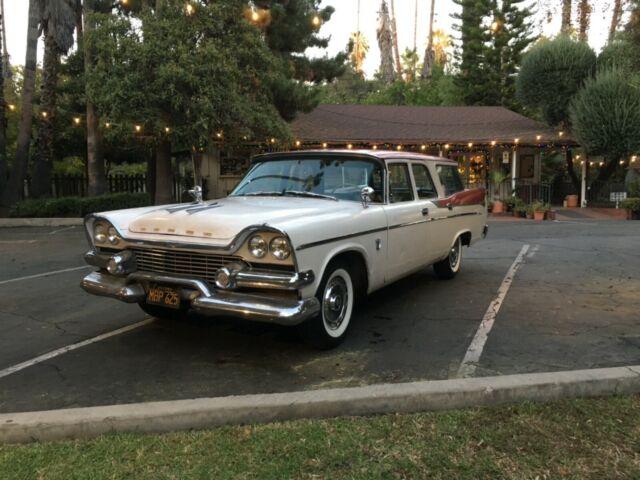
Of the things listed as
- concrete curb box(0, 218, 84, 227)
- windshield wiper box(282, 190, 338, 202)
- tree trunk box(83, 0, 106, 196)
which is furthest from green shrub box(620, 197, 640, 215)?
tree trunk box(83, 0, 106, 196)

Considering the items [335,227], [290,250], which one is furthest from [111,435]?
[335,227]

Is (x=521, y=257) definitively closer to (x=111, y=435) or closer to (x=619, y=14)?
(x=619, y=14)

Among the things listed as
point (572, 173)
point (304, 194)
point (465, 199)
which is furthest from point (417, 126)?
point (304, 194)

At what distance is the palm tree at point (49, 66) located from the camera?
1798 centimetres

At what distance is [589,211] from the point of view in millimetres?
20922

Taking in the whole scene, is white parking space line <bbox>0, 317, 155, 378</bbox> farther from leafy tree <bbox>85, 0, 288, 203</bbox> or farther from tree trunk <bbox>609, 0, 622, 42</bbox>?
leafy tree <bbox>85, 0, 288, 203</bbox>

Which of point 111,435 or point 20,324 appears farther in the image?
point 20,324

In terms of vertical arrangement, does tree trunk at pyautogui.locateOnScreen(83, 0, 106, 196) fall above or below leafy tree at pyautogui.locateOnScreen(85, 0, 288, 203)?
below

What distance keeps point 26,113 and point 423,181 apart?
17055 millimetres

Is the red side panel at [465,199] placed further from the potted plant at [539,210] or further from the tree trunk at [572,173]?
the tree trunk at [572,173]

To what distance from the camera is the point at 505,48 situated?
34844mm

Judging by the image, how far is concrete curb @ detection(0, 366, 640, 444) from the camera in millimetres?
3111

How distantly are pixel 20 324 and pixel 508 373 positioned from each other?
469 centimetres

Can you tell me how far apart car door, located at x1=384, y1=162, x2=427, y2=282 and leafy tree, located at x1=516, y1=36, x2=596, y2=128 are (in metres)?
19.0
